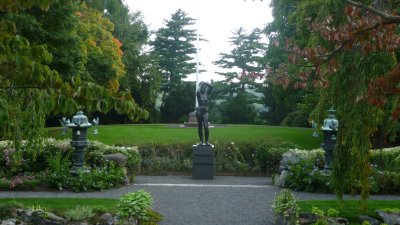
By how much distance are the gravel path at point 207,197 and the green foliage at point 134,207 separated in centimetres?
66

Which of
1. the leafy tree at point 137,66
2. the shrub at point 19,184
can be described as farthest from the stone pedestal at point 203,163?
the leafy tree at point 137,66

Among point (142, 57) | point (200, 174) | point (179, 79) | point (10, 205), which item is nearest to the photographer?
point (10, 205)

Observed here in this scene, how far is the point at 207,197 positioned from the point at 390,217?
4.08 meters

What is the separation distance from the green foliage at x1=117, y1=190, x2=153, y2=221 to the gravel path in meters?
0.66

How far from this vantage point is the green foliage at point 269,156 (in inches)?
623

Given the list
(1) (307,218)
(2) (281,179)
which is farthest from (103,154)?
(1) (307,218)

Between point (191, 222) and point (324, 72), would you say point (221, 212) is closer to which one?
point (191, 222)

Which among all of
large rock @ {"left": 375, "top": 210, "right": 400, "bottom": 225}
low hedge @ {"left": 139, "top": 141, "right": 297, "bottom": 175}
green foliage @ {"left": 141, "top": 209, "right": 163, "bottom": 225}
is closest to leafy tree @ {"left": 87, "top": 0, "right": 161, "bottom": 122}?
low hedge @ {"left": 139, "top": 141, "right": 297, "bottom": 175}

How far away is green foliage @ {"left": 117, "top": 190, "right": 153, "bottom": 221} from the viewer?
24.3 ft

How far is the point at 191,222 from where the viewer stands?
812 cm

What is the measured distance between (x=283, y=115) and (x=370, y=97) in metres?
34.6

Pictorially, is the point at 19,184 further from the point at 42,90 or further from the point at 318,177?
the point at 42,90

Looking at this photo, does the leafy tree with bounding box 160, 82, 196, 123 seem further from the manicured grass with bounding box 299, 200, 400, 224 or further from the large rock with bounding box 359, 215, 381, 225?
the large rock with bounding box 359, 215, 381, 225

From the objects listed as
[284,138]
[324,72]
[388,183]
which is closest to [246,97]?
[284,138]
